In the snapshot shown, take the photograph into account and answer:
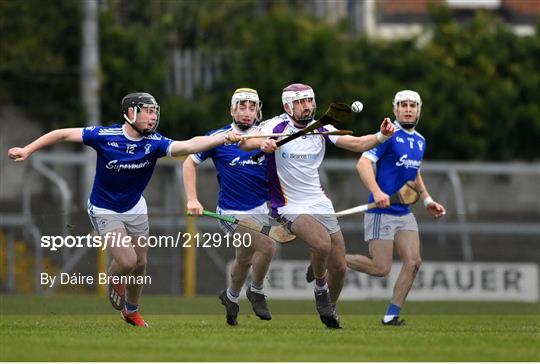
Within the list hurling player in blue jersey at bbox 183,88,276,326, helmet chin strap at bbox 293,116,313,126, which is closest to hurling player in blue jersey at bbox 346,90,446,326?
helmet chin strap at bbox 293,116,313,126

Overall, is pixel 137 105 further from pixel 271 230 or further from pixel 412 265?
pixel 412 265

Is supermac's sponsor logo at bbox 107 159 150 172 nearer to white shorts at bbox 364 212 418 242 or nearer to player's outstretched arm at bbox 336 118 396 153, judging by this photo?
player's outstretched arm at bbox 336 118 396 153

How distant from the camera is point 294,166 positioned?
1569 centimetres

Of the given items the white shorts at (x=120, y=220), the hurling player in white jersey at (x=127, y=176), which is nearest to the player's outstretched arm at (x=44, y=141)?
the hurling player in white jersey at (x=127, y=176)

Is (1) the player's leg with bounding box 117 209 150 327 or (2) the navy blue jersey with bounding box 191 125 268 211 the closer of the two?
(1) the player's leg with bounding box 117 209 150 327

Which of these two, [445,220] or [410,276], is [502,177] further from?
[410,276]

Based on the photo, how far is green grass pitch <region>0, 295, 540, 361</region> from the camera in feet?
40.7

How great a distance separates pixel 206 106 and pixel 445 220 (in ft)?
31.6

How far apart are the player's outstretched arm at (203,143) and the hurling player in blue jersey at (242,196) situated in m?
0.55

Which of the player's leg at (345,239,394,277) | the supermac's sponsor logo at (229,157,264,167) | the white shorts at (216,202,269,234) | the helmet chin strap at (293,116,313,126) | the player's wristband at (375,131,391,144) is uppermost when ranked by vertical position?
the helmet chin strap at (293,116,313,126)

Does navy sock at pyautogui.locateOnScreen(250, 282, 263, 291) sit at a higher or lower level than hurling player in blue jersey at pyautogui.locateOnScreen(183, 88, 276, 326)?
lower

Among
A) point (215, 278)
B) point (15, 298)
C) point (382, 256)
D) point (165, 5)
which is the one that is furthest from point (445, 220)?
point (165, 5)

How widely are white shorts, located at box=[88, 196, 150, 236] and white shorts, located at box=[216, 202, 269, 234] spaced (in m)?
0.77

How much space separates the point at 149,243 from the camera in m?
16.1
